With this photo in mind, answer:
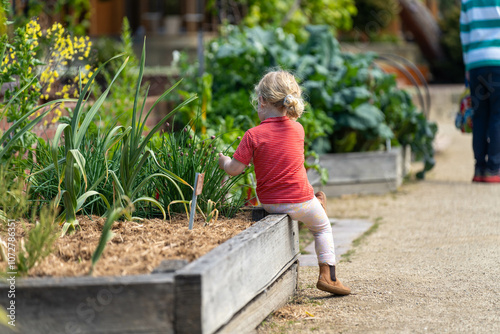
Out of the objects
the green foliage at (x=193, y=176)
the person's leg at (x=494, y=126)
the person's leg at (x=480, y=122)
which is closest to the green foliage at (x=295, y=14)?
the person's leg at (x=480, y=122)

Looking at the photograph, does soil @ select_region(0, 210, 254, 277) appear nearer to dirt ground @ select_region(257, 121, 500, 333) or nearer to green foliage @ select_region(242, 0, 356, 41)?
dirt ground @ select_region(257, 121, 500, 333)

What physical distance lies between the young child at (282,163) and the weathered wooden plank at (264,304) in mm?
136

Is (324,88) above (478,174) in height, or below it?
above

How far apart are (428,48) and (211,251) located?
15.2 metres

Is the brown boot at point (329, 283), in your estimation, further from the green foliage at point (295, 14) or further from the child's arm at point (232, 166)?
the green foliage at point (295, 14)

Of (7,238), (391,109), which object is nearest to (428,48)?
(391,109)

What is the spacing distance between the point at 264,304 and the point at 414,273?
1.05 meters

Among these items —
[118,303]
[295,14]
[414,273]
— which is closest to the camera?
[118,303]

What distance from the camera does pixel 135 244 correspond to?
262 cm

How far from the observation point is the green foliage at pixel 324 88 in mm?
5734

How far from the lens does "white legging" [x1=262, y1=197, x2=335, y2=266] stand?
3045mm

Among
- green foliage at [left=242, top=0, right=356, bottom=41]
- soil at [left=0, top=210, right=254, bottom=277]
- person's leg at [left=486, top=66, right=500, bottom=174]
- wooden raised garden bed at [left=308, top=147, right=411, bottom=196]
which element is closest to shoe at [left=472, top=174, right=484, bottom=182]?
person's leg at [left=486, top=66, right=500, bottom=174]

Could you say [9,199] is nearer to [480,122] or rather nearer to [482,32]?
[482,32]

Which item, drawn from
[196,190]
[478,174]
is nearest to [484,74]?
[478,174]
